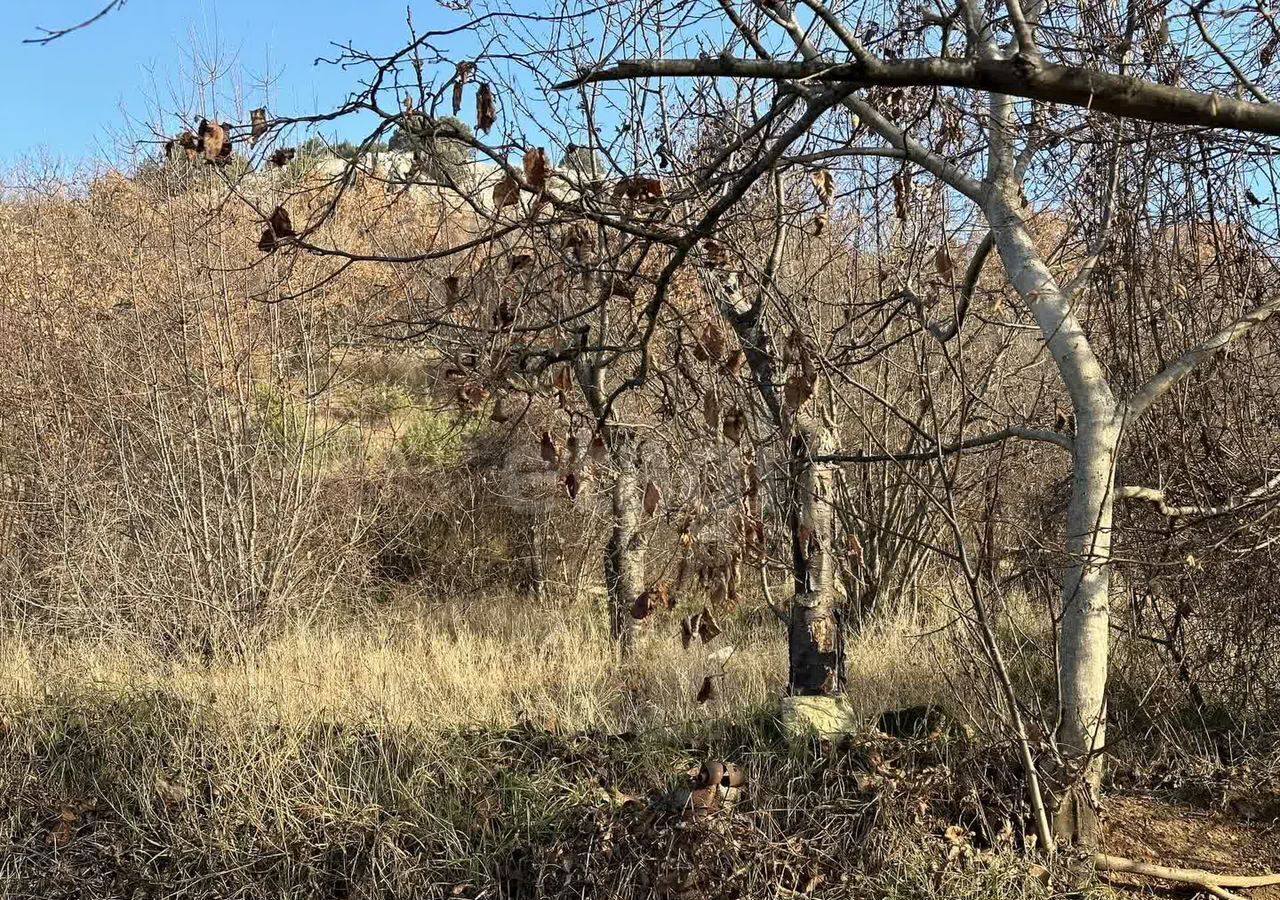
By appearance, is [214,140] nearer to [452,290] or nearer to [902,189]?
[452,290]

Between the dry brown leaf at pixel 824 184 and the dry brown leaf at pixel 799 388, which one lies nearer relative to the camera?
the dry brown leaf at pixel 799 388

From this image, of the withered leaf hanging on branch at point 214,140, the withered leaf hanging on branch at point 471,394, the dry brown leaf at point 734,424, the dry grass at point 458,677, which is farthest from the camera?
the dry grass at point 458,677

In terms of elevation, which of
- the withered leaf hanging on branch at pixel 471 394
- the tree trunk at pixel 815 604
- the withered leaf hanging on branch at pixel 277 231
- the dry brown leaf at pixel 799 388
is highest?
the withered leaf hanging on branch at pixel 277 231

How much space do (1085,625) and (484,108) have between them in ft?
8.71

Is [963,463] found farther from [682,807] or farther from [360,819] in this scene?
[360,819]

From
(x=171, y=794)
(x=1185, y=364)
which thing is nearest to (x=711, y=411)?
(x=1185, y=364)

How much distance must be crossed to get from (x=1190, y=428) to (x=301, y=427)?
5985 millimetres

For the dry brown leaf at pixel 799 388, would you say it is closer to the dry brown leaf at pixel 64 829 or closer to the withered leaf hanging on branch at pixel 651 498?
the withered leaf hanging on branch at pixel 651 498

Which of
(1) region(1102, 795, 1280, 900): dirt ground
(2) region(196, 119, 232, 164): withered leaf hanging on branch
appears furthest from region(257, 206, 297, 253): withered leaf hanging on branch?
(1) region(1102, 795, 1280, 900): dirt ground

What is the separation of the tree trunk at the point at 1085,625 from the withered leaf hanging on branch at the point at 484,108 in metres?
2.27

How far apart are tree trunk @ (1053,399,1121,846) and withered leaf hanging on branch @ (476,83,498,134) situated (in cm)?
227

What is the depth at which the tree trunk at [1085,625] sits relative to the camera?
3.40m

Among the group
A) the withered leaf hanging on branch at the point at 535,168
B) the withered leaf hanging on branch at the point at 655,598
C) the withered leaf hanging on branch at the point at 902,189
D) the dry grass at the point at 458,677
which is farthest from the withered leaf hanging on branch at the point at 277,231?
the dry grass at the point at 458,677

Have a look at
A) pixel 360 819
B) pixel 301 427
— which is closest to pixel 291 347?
pixel 301 427
